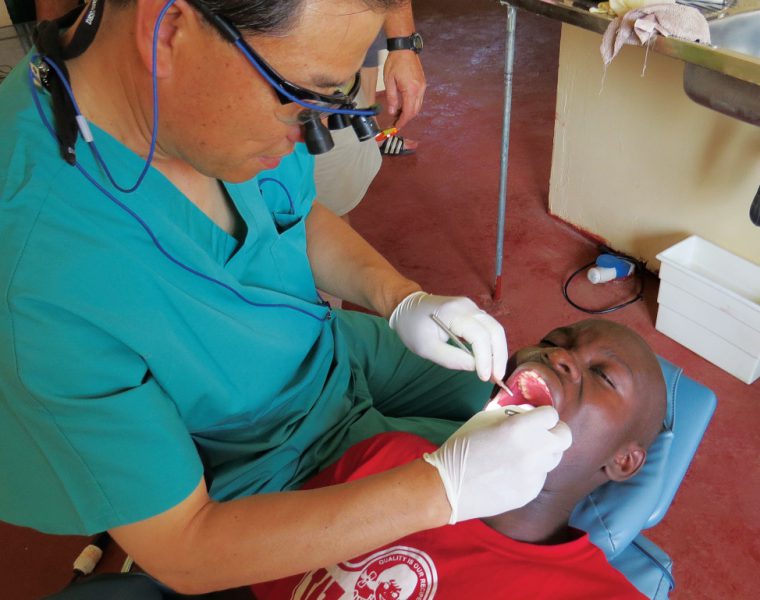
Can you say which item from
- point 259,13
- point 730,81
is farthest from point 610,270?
point 259,13

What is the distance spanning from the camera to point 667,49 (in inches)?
67.2

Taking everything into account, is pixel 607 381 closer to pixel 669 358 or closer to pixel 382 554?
pixel 382 554

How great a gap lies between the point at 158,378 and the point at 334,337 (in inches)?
19.8

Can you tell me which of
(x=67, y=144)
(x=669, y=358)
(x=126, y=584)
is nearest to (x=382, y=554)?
(x=126, y=584)

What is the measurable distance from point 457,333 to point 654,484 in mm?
542

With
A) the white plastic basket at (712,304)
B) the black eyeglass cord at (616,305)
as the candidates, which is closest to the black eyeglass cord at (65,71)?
the white plastic basket at (712,304)

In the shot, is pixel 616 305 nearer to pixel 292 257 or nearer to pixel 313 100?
pixel 292 257

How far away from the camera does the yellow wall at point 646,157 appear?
2.30 m

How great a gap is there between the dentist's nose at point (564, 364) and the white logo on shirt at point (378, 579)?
18.7 inches

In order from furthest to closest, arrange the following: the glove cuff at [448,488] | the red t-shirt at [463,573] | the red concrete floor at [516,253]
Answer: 1. the red concrete floor at [516,253]
2. the red t-shirt at [463,573]
3. the glove cuff at [448,488]

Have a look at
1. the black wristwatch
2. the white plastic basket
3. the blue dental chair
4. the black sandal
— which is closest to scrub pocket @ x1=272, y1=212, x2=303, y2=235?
the blue dental chair

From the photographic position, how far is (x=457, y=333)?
1.29 meters

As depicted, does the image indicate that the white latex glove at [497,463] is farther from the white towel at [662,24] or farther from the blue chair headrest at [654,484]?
the white towel at [662,24]

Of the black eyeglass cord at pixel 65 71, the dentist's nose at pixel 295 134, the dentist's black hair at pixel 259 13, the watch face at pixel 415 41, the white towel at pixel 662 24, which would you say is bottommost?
the watch face at pixel 415 41
